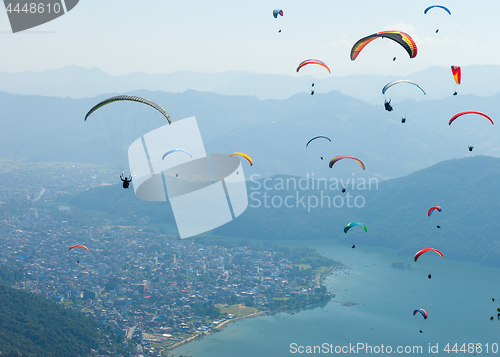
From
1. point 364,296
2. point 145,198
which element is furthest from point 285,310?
point 145,198

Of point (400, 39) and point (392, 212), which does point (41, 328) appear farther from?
point (392, 212)

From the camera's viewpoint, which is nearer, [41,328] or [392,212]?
[41,328]

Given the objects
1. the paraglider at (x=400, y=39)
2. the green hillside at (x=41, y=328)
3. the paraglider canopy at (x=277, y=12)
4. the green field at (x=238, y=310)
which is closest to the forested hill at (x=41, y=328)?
the green hillside at (x=41, y=328)

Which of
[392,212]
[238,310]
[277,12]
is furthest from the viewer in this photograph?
[392,212]

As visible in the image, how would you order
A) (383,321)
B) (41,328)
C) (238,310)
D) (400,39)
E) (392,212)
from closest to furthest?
(400,39), (41,328), (238,310), (383,321), (392,212)

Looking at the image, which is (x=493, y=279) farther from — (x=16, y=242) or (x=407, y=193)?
(x=16, y=242)

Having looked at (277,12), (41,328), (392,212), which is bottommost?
(41,328)

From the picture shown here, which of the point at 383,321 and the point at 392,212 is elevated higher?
the point at 392,212

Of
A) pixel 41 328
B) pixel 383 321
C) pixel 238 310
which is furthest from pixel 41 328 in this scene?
pixel 383 321

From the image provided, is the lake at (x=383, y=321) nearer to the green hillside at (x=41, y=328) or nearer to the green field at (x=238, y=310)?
the green field at (x=238, y=310)

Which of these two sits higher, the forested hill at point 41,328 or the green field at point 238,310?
the green field at point 238,310
